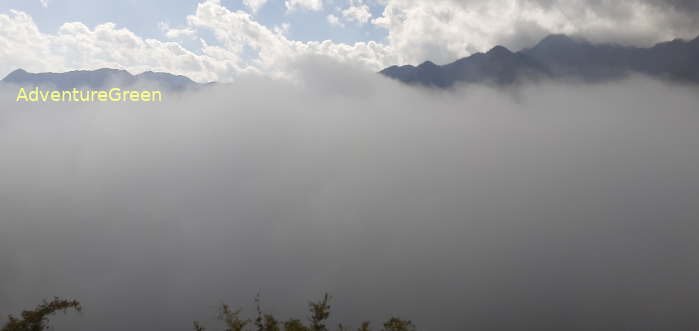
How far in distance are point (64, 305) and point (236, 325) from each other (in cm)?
1968

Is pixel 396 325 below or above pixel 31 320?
below

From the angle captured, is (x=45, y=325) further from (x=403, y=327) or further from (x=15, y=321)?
(x=403, y=327)

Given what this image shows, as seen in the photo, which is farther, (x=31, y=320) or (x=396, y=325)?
(x=31, y=320)

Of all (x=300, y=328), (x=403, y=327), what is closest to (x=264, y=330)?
(x=300, y=328)

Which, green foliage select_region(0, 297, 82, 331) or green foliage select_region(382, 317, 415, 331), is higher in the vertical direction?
green foliage select_region(0, 297, 82, 331)

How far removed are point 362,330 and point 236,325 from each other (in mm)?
11686

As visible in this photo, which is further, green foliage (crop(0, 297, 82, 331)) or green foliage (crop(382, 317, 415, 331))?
green foliage (crop(0, 297, 82, 331))

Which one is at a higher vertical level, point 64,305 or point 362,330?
point 64,305

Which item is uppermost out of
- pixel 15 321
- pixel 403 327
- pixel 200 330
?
pixel 15 321

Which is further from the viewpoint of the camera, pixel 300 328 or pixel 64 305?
pixel 64 305

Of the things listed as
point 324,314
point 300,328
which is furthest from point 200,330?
point 324,314

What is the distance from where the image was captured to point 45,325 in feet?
122

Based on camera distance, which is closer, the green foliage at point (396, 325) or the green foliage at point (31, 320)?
the green foliage at point (396, 325)

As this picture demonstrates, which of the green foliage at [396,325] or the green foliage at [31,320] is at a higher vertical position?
the green foliage at [31,320]
